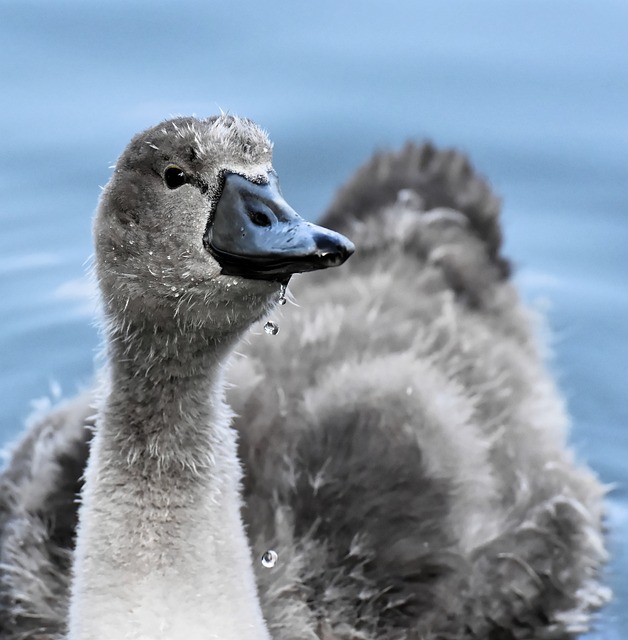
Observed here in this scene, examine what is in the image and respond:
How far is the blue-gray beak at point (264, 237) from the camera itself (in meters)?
3.97

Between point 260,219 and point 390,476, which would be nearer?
point 260,219

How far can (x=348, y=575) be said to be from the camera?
5371 millimetres

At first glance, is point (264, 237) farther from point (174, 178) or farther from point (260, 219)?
point (174, 178)

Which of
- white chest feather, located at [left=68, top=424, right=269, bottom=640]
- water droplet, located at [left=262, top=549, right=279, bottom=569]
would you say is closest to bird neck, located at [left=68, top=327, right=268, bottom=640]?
white chest feather, located at [left=68, top=424, right=269, bottom=640]

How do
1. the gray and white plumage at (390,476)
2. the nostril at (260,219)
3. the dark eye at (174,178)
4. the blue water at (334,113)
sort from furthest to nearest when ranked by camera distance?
the blue water at (334,113), the gray and white plumage at (390,476), the dark eye at (174,178), the nostril at (260,219)

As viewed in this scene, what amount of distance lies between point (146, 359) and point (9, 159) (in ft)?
14.9

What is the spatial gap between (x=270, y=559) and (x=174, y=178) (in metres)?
1.62

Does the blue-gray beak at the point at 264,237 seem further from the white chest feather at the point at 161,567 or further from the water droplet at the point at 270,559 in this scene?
the water droplet at the point at 270,559

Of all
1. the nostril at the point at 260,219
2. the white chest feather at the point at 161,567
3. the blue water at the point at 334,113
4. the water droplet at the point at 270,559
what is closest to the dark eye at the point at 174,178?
the nostril at the point at 260,219

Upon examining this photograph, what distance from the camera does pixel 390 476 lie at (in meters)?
5.54

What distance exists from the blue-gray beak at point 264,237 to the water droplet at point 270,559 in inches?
57.3

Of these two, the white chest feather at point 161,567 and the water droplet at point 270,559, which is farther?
the water droplet at point 270,559

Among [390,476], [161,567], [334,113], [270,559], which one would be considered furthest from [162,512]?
[334,113]

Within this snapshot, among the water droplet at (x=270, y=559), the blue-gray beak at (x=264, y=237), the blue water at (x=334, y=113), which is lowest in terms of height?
the water droplet at (x=270, y=559)
